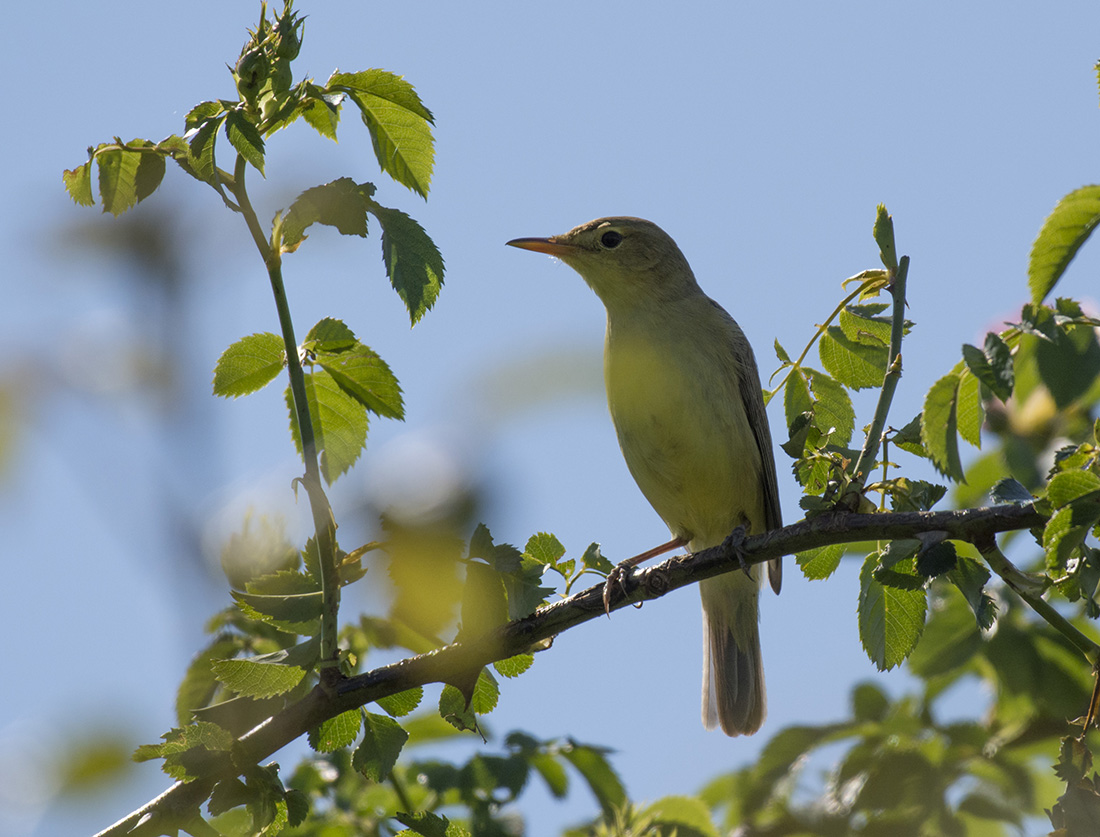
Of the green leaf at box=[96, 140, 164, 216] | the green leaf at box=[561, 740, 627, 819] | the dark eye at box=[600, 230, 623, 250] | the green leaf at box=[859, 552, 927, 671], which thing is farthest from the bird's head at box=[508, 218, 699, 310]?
the green leaf at box=[96, 140, 164, 216]

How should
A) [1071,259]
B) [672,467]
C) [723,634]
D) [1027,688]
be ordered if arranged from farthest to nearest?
[723,634] → [672,467] → [1027,688] → [1071,259]

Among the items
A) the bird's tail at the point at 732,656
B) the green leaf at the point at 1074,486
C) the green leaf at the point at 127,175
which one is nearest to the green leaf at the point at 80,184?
the green leaf at the point at 127,175

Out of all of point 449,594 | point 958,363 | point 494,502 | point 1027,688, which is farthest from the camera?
point 1027,688

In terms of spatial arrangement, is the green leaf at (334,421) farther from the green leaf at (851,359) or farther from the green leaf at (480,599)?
the green leaf at (851,359)

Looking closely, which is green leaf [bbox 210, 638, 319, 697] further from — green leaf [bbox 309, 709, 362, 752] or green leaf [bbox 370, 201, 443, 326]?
green leaf [bbox 370, 201, 443, 326]

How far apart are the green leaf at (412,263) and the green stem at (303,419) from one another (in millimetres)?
257

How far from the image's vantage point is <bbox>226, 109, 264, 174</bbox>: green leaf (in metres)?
2.05

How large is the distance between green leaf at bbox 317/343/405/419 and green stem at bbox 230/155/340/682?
37cm

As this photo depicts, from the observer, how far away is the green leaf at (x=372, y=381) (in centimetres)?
248

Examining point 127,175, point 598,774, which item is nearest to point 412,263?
point 127,175

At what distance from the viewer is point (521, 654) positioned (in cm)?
245

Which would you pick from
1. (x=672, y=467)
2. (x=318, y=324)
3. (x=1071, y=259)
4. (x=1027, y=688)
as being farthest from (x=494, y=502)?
(x=672, y=467)

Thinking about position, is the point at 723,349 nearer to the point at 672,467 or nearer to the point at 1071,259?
the point at 672,467

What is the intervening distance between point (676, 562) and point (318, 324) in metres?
1.19
